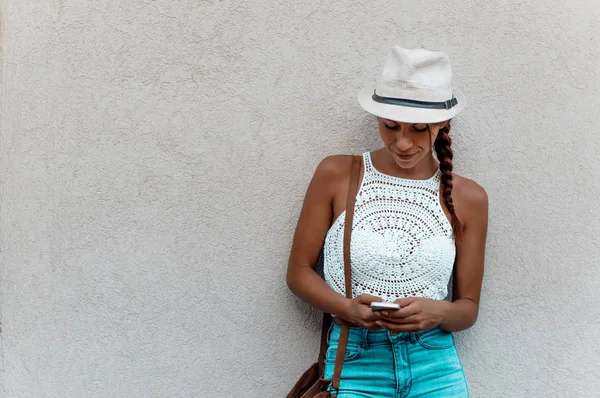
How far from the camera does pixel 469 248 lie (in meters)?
3.15

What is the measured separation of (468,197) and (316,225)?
620 mm

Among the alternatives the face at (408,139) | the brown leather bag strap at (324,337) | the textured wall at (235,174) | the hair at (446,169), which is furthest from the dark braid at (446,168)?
the brown leather bag strap at (324,337)

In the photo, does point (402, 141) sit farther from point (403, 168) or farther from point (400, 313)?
point (400, 313)

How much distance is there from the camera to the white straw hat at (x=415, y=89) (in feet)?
9.37

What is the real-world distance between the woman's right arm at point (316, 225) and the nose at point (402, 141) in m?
0.29

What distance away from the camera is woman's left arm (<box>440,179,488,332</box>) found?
10.3 feet

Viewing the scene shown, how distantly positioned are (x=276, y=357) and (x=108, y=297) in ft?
2.63

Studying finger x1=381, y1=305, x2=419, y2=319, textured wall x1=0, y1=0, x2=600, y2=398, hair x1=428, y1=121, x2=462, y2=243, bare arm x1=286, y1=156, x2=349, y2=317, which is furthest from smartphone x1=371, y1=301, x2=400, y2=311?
textured wall x1=0, y1=0, x2=600, y2=398

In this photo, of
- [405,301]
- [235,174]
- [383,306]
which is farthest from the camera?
[235,174]

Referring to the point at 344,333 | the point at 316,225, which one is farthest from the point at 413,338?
the point at 316,225

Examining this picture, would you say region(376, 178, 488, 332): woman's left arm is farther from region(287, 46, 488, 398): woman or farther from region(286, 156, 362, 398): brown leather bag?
region(286, 156, 362, 398): brown leather bag

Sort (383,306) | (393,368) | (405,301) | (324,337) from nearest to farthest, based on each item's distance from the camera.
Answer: (383,306) → (405,301) → (393,368) → (324,337)

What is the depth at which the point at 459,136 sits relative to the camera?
3.42m

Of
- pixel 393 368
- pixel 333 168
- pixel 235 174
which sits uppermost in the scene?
pixel 333 168
